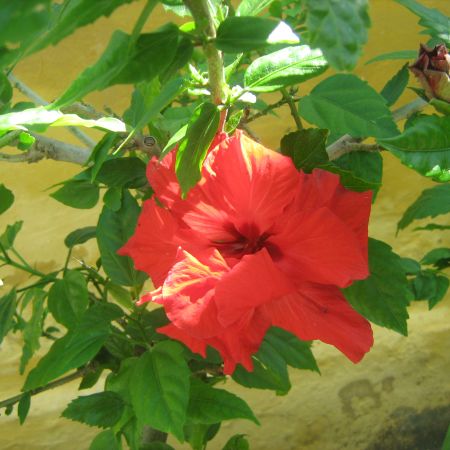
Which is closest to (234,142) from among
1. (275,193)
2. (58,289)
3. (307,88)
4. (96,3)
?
(275,193)

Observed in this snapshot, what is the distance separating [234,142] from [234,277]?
85mm

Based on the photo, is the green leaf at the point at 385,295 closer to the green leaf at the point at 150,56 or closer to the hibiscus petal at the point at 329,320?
the hibiscus petal at the point at 329,320

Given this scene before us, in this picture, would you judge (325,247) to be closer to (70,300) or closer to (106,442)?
(70,300)

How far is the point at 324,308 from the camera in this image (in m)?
0.48

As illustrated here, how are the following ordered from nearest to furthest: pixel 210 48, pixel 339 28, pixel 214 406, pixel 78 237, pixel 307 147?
pixel 339 28
pixel 210 48
pixel 307 147
pixel 214 406
pixel 78 237

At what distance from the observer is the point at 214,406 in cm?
73

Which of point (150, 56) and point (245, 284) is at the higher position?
point (150, 56)

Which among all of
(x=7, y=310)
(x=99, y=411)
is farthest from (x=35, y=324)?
(x=99, y=411)

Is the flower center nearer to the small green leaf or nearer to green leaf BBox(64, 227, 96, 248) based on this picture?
green leaf BBox(64, 227, 96, 248)

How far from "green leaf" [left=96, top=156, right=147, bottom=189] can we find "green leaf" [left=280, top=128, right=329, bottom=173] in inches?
6.8

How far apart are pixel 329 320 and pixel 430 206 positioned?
35 cm

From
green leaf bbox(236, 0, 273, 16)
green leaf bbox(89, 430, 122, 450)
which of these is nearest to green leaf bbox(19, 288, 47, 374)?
green leaf bbox(89, 430, 122, 450)

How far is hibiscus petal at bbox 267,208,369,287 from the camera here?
1.43 ft

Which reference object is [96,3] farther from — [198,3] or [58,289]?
[58,289]
